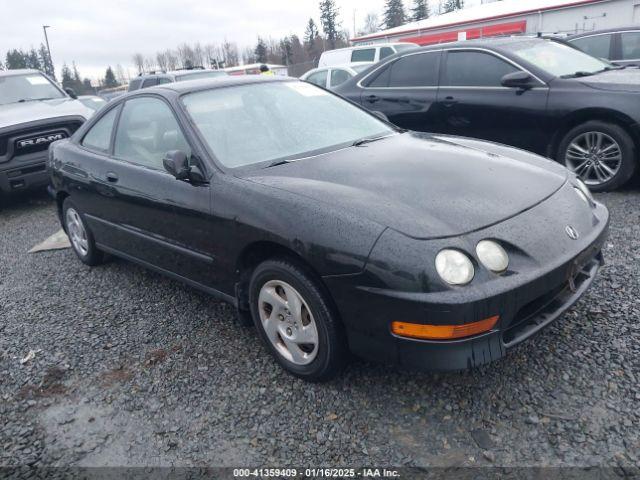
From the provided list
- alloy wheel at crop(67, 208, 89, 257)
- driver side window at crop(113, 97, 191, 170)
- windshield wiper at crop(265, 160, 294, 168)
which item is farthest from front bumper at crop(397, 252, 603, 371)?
alloy wheel at crop(67, 208, 89, 257)

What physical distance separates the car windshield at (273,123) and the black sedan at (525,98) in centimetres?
232

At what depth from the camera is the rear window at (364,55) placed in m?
16.8

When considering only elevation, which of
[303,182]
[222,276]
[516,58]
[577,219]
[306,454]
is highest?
[516,58]

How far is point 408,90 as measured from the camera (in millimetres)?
6312

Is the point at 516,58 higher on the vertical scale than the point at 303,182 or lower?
higher

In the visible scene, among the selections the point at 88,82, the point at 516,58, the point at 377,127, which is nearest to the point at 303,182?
the point at 377,127

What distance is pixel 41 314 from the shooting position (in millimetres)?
3896

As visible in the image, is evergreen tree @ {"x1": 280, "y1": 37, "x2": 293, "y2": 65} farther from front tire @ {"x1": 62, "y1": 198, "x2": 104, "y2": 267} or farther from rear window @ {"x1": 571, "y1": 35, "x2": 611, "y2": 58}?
front tire @ {"x1": 62, "y1": 198, "x2": 104, "y2": 267}

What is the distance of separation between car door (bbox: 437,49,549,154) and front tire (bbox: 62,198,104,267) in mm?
3931

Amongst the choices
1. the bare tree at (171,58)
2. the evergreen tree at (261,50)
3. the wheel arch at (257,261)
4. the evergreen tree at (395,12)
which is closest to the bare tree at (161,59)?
the bare tree at (171,58)

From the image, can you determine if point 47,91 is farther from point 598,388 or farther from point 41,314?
point 598,388

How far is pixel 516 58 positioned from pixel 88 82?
80580 millimetres

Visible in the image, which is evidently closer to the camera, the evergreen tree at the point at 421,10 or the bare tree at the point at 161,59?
the evergreen tree at the point at 421,10

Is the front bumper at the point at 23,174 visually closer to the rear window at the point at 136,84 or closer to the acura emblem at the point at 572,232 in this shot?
the acura emblem at the point at 572,232
